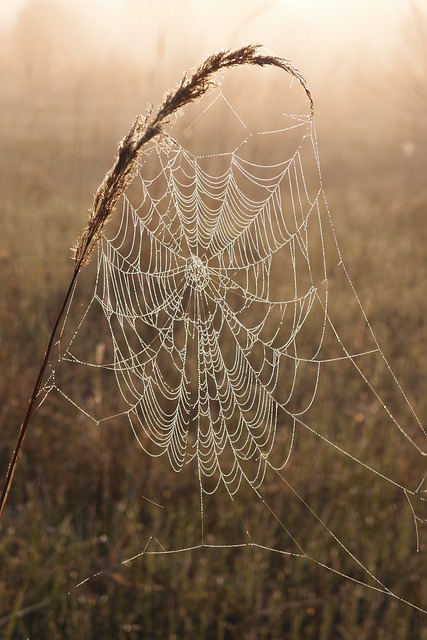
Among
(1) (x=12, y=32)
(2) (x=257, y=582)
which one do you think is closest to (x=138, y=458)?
(2) (x=257, y=582)

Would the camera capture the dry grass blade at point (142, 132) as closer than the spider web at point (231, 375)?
Yes

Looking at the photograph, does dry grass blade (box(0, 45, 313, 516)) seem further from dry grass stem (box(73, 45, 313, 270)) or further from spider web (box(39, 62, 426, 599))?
spider web (box(39, 62, 426, 599))

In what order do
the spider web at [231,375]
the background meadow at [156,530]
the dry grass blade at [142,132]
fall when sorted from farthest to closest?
the spider web at [231,375] → the background meadow at [156,530] → the dry grass blade at [142,132]

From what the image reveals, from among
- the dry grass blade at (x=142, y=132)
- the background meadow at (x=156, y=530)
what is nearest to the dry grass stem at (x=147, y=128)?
the dry grass blade at (x=142, y=132)

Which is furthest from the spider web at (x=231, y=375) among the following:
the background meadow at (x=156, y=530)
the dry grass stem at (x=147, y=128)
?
the dry grass stem at (x=147, y=128)

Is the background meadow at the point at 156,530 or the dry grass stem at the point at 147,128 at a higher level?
the dry grass stem at the point at 147,128

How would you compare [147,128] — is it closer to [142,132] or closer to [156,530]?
[142,132]

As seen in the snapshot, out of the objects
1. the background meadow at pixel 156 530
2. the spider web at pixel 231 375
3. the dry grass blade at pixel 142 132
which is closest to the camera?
the dry grass blade at pixel 142 132

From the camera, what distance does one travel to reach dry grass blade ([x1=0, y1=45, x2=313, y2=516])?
115 cm

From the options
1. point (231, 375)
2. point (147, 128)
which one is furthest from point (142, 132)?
point (231, 375)

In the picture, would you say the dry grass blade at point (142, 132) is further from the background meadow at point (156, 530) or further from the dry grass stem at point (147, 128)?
the background meadow at point (156, 530)

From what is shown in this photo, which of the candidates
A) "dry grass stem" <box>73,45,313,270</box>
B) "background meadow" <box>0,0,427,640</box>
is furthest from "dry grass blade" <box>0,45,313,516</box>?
"background meadow" <box>0,0,427,640</box>

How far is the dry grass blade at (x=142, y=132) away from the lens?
1.15 metres

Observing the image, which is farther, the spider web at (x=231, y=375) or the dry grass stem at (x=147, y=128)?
the spider web at (x=231, y=375)
